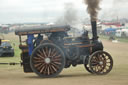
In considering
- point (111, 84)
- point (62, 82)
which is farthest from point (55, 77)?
point (111, 84)

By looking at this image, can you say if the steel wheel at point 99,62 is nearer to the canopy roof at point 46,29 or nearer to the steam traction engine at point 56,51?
the steam traction engine at point 56,51

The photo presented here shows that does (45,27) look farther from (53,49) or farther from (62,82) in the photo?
(62,82)

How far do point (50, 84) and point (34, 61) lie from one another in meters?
1.94

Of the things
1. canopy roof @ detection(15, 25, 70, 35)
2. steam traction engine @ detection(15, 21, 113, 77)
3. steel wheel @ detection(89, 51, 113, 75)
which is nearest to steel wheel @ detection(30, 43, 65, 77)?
steam traction engine @ detection(15, 21, 113, 77)

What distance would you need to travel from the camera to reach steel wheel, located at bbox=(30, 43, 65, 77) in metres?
11.4

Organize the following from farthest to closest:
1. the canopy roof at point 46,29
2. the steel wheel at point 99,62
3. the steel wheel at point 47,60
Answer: the steel wheel at point 99,62 < the canopy roof at point 46,29 < the steel wheel at point 47,60

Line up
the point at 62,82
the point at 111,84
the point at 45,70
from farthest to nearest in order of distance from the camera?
the point at 45,70, the point at 62,82, the point at 111,84

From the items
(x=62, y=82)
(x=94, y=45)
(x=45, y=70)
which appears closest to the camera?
(x=62, y=82)

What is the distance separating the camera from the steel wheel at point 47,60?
11445 millimetres

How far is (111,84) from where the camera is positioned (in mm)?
9461

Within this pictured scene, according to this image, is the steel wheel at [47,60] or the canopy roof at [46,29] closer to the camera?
the steel wheel at [47,60]

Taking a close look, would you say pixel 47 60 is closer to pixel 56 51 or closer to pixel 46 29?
pixel 56 51

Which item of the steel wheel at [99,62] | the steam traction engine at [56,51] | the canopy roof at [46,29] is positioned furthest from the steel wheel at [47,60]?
the steel wheel at [99,62]

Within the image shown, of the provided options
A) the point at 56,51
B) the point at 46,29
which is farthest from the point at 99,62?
the point at 46,29
